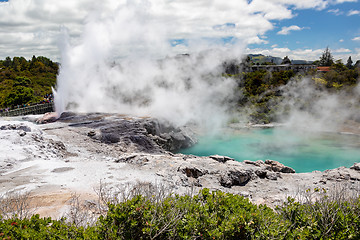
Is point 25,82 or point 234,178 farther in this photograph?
point 25,82

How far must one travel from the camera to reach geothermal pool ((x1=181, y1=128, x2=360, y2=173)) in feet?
52.4

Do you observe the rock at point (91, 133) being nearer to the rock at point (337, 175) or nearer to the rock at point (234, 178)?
the rock at point (234, 178)

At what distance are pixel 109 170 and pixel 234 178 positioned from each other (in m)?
4.84

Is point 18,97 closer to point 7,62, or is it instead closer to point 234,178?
point 234,178

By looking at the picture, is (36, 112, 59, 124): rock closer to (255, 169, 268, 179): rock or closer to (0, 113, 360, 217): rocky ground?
(0, 113, 360, 217): rocky ground

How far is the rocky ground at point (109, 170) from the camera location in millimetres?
7660

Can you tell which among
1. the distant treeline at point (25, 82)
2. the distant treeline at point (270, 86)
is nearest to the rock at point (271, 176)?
the distant treeline at point (270, 86)

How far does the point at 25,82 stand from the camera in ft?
144

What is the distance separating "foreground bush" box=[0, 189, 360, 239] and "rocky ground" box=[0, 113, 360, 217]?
2.19m

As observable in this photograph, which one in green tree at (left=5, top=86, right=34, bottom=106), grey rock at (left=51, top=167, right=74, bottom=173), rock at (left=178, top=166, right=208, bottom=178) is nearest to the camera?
grey rock at (left=51, top=167, right=74, bottom=173)

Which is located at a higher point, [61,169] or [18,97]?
[18,97]

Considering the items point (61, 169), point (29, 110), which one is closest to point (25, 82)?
point (29, 110)

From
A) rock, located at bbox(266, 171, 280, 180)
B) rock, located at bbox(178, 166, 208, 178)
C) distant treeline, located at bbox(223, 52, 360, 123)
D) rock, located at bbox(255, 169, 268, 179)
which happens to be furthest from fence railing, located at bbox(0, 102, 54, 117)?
rock, located at bbox(266, 171, 280, 180)

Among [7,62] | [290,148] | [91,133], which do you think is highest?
[7,62]
